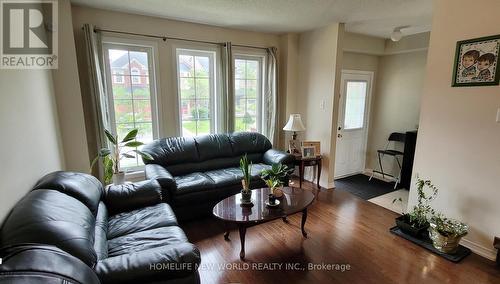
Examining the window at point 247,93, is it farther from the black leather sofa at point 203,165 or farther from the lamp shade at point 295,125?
the lamp shade at point 295,125

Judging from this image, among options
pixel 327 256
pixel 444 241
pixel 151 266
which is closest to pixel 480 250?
pixel 444 241

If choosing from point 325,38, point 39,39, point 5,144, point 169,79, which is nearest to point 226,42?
point 169,79

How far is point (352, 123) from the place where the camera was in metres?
4.58

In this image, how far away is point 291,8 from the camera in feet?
9.42

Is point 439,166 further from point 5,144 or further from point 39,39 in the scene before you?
point 39,39

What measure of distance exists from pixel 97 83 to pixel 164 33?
1.11 m

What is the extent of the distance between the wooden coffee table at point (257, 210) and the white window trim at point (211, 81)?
1.69 meters

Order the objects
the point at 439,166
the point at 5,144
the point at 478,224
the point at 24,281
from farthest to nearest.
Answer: the point at 439,166 → the point at 478,224 → the point at 5,144 → the point at 24,281

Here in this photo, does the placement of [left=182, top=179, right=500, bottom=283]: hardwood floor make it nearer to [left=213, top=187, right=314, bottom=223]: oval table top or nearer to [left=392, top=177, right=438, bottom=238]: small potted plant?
[left=392, top=177, right=438, bottom=238]: small potted plant

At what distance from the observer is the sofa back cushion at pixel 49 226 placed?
1197 millimetres

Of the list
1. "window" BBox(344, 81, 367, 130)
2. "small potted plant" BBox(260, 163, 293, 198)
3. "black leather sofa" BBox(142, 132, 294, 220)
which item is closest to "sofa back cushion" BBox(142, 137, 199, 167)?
"black leather sofa" BBox(142, 132, 294, 220)

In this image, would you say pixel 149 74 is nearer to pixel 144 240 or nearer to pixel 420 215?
pixel 144 240

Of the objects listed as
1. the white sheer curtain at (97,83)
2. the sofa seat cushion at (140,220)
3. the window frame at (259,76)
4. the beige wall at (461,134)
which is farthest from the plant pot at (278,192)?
the white sheer curtain at (97,83)

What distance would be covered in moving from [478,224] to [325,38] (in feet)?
9.64
